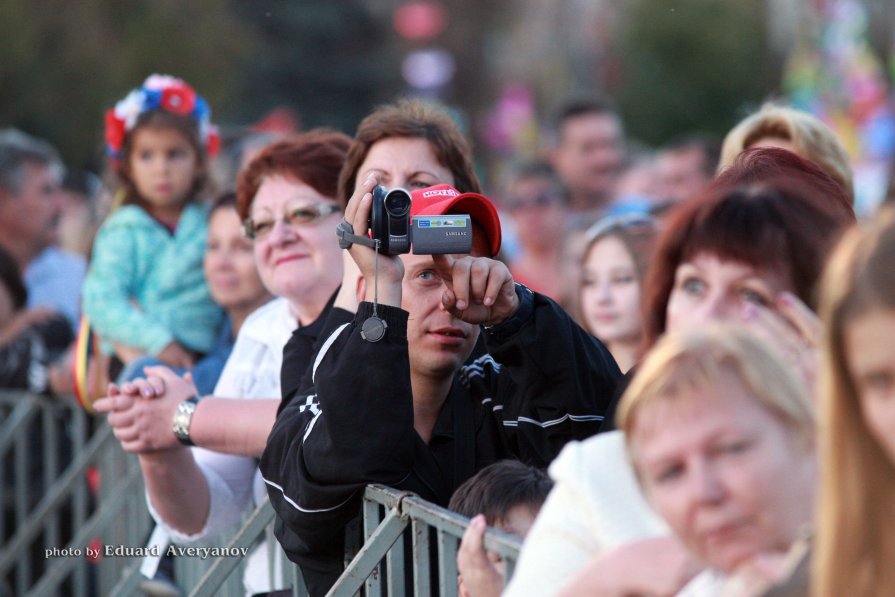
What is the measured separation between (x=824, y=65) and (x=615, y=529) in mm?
25205

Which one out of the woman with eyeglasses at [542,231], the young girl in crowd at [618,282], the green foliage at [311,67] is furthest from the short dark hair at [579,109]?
the green foliage at [311,67]

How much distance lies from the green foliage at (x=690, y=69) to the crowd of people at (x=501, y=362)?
2937 cm

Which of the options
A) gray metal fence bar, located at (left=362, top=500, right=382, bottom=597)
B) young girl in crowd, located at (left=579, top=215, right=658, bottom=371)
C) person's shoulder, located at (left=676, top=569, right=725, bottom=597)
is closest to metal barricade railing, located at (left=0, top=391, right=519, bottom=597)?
gray metal fence bar, located at (left=362, top=500, right=382, bottom=597)

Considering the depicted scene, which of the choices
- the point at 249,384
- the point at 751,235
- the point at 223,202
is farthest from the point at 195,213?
the point at 751,235

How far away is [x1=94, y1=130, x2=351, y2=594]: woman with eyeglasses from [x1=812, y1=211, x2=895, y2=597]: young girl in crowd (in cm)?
252

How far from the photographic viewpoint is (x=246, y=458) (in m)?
4.72

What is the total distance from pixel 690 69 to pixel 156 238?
30814mm

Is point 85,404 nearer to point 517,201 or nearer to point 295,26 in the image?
point 517,201

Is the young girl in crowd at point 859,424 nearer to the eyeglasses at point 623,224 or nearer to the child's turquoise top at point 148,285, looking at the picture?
the eyeglasses at point 623,224

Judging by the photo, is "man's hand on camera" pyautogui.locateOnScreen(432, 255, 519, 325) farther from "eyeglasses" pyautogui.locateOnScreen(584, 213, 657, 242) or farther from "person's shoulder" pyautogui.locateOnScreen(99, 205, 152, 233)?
"person's shoulder" pyautogui.locateOnScreen(99, 205, 152, 233)

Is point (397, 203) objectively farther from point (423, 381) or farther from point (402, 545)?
point (402, 545)

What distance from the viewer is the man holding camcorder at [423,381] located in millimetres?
3225

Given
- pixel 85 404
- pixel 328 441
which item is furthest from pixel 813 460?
pixel 85 404

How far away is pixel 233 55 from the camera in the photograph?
89.6 ft
